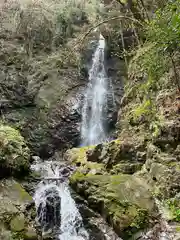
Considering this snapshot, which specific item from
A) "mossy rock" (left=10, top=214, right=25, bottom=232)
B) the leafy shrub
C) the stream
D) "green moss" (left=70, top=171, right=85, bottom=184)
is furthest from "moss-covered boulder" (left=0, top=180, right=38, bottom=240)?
the leafy shrub

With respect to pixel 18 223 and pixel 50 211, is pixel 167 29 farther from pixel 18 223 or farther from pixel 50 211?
pixel 50 211

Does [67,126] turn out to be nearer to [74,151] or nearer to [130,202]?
[74,151]

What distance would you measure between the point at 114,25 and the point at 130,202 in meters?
12.9

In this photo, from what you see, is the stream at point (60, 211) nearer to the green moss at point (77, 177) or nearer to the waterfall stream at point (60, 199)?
the waterfall stream at point (60, 199)

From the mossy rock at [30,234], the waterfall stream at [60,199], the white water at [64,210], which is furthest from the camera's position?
the waterfall stream at [60,199]

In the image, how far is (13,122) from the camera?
553 inches

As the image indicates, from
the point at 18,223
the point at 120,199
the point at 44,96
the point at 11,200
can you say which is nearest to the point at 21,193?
the point at 11,200

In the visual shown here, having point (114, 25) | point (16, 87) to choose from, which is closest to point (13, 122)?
point (16, 87)

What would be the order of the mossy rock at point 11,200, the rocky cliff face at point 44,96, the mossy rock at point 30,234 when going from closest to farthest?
1. the mossy rock at point 30,234
2. the mossy rock at point 11,200
3. the rocky cliff face at point 44,96

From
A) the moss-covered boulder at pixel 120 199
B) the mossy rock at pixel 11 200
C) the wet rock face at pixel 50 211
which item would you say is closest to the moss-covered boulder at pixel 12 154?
the mossy rock at pixel 11 200

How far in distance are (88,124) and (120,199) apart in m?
8.15

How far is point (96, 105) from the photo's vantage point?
15.6m

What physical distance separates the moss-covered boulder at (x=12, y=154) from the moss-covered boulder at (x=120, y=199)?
2124 millimetres

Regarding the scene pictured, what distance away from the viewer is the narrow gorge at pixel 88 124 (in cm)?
683
